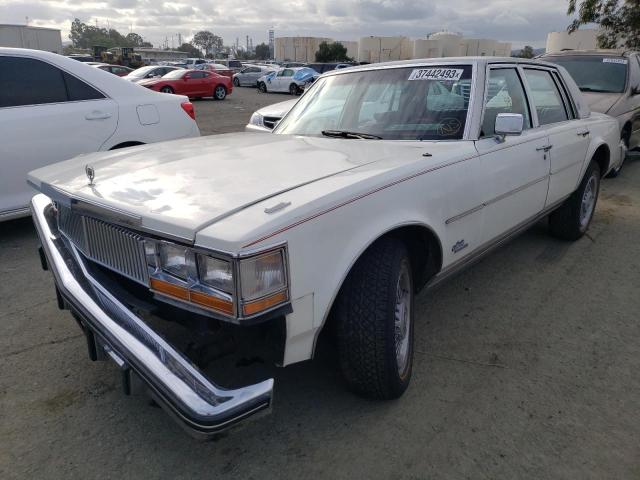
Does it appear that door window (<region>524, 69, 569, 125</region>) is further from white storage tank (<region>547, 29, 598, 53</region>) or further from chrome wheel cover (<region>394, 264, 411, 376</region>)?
white storage tank (<region>547, 29, 598, 53</region>)

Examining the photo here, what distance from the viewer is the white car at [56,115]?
4344 mm

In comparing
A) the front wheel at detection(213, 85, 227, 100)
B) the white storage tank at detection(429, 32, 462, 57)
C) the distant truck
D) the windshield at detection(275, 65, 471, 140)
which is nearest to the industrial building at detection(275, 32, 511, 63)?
the white storage tank at detection(429, 32, 462, 57)

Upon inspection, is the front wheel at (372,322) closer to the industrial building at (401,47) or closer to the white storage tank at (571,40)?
the white storage tank at (571,40)

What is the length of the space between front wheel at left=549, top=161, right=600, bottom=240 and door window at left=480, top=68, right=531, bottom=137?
1.27 m

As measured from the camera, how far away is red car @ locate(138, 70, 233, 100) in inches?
803

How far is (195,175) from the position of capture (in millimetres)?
2410

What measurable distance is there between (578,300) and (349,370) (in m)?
2.16

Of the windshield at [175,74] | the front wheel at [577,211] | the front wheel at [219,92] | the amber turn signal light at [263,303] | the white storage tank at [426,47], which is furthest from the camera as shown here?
the white storage tank at [426,47]

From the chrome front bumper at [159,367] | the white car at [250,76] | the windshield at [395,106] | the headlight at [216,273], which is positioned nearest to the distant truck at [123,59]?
the white car at [250,76]

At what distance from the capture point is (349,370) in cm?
229

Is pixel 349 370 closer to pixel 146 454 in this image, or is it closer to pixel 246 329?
pixel 246 329

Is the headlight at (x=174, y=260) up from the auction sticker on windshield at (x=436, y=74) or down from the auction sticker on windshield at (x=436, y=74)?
down

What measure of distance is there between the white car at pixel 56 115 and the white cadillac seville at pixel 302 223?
1.75 metres

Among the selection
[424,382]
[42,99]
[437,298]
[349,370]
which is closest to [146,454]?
[349,370]
